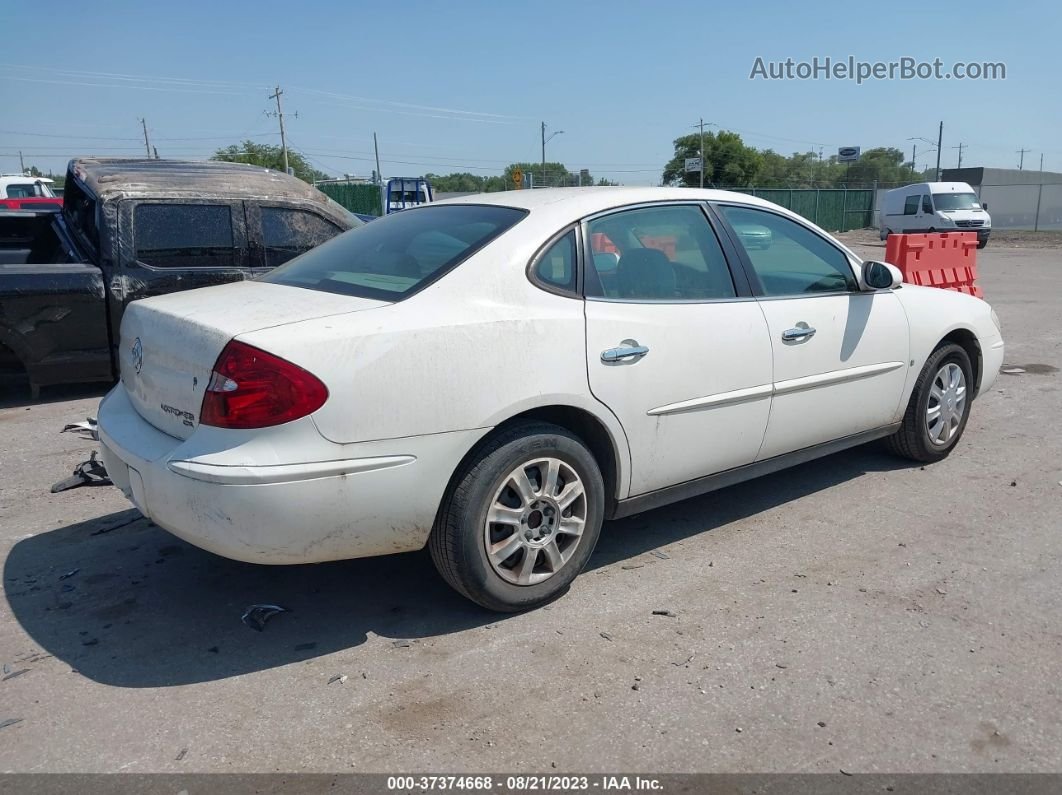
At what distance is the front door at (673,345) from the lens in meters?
3.67

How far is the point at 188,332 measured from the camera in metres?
3.24

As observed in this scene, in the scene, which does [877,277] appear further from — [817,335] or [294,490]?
[294,490]

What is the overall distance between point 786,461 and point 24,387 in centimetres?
659

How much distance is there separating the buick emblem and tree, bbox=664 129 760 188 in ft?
208

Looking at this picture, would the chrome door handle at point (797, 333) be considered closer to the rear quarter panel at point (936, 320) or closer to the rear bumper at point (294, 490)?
the rear quarter panel at point (936, 320)

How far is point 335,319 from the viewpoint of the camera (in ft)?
10.3

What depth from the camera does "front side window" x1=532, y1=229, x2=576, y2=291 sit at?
359 cm

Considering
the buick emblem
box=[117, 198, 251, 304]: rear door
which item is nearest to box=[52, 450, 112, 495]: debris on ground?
the buick emblem

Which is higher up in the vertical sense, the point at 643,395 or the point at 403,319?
the point at 403,319

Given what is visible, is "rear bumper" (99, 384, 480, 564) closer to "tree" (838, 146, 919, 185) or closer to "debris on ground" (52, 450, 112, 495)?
"debris on ground" (52, 450, 112, 495)

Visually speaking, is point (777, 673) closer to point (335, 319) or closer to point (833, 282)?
point (335, 319)

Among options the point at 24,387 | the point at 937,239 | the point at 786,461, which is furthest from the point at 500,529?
the point at 937,239

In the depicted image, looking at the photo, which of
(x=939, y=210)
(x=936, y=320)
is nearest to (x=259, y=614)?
(x=936, y=320)
